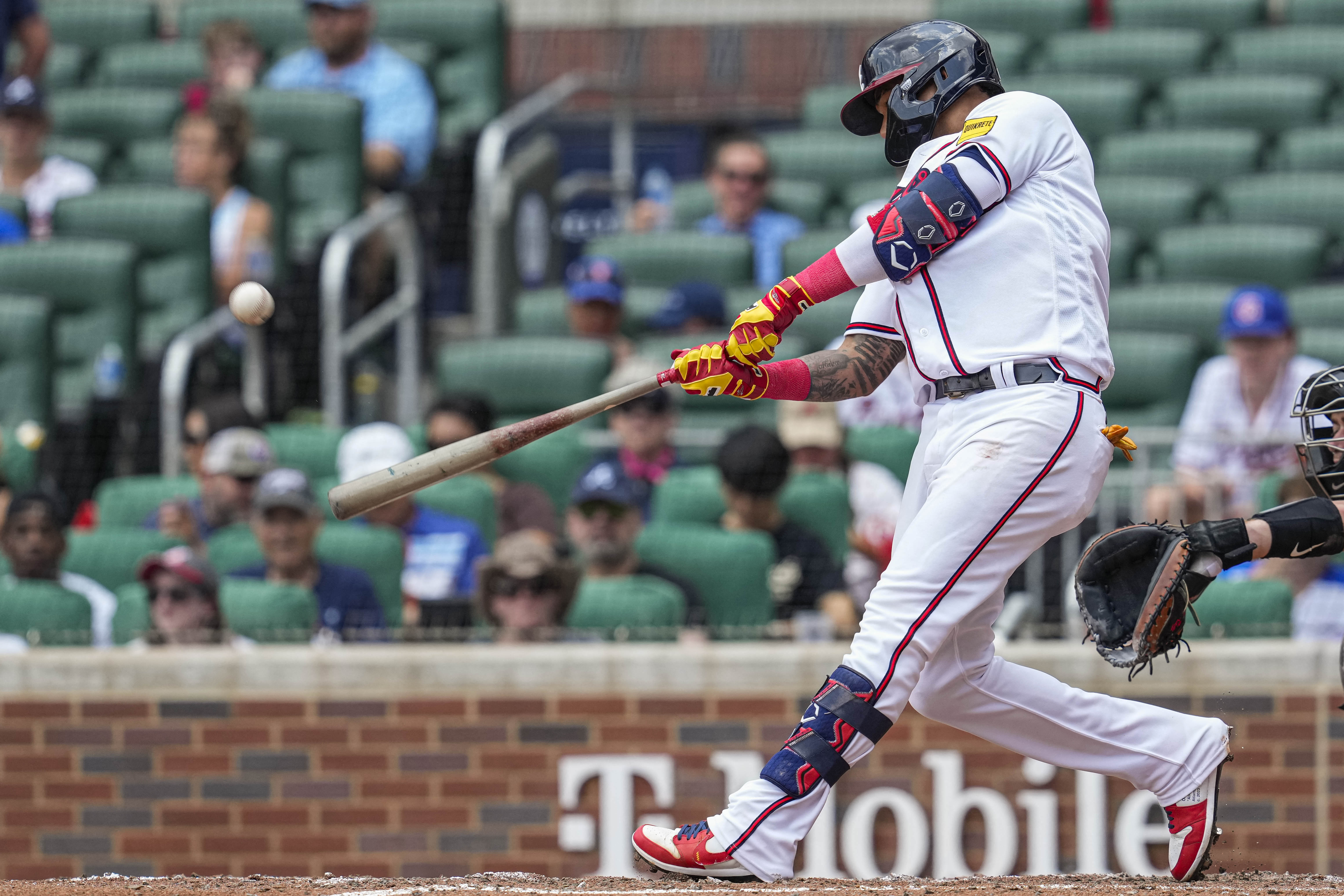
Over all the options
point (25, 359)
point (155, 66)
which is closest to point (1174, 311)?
point (25, 359)

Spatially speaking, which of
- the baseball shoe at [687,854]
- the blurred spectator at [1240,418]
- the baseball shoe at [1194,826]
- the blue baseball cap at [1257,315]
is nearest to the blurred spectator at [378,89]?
the blurred spectator at [1240,418]

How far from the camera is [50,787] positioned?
5512 millimetres

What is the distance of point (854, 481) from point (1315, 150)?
3.36 metres

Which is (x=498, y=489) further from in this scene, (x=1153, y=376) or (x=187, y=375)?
(x=1153, y=376)

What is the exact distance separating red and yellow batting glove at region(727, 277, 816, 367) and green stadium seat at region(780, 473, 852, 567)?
2.26m

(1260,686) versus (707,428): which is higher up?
(707,428)

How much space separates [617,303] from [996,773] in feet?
8.20

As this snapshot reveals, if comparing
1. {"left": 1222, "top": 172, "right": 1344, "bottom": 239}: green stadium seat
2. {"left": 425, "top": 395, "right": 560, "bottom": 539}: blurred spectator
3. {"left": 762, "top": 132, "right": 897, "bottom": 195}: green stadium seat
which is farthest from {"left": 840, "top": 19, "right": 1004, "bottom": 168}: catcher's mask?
{"left": 762, "top": 132, "right": 897, "bottom": 195}: green stadium seat

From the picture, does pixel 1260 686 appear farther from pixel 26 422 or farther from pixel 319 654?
pixel 26 422

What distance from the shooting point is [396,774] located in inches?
214

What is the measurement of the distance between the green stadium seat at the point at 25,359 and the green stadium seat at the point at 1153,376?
3862 mm

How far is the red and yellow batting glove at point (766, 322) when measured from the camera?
354 centimetres

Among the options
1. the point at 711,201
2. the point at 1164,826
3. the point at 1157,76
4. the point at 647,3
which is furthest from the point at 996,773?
the point at 647,3

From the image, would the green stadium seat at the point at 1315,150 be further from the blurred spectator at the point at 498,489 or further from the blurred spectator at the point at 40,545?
the blurred spectator at the point at 40,545
